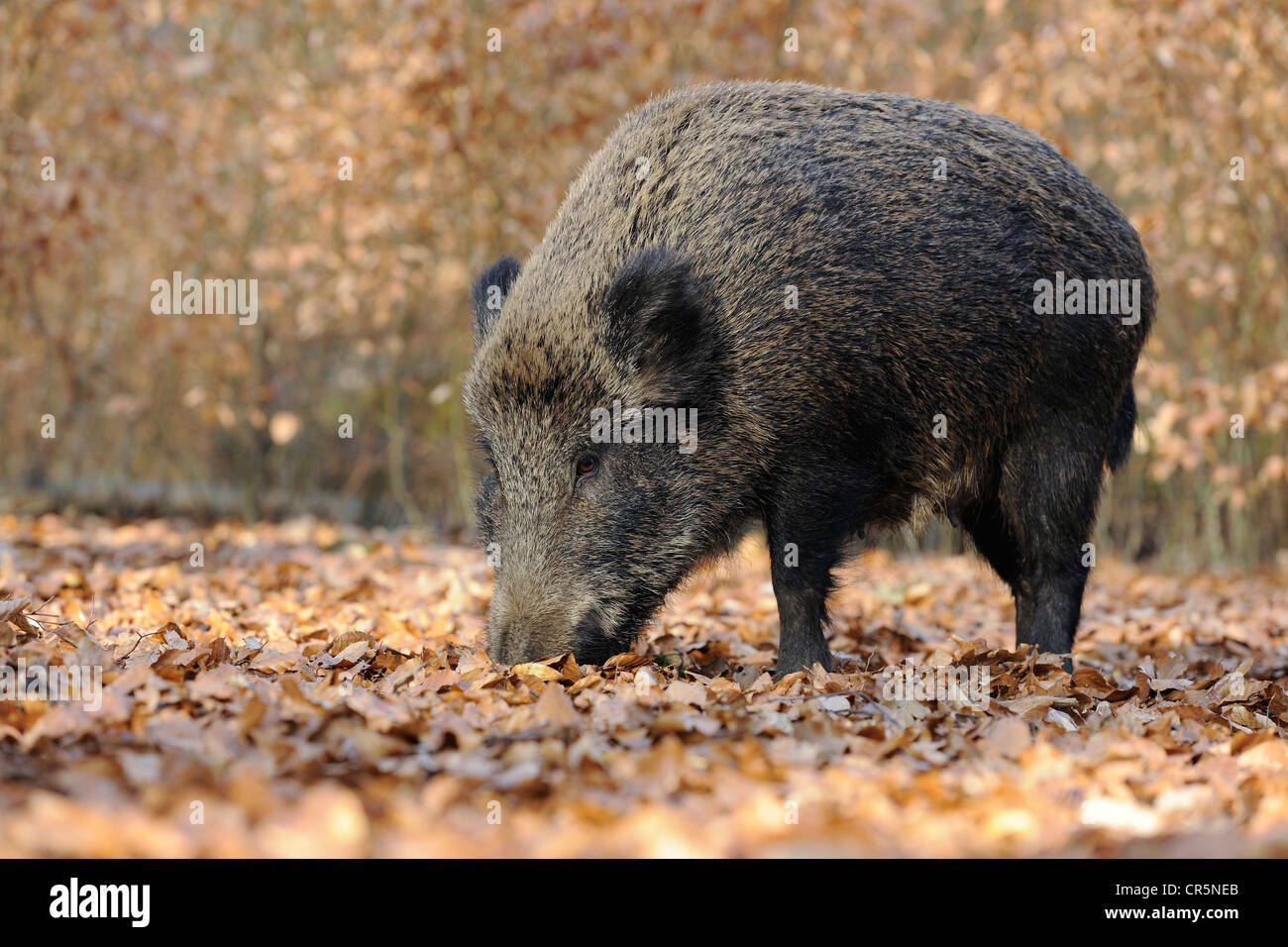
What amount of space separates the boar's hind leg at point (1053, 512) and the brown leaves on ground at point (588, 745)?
15.2 inches

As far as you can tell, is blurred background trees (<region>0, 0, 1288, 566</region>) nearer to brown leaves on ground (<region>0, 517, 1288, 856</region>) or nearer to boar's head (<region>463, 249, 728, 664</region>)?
brown leaves on ground (<region>0, 517, 1288, 856</region>)

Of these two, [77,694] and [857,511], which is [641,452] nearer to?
[857,511]

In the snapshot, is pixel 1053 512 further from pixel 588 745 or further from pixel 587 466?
pixel 588 745

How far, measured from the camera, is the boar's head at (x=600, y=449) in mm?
4102

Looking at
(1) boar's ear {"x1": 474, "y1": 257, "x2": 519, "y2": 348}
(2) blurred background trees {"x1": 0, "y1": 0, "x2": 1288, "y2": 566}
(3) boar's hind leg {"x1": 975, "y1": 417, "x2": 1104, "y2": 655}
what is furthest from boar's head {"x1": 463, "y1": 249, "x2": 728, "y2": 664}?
(2) blurred background trees {"x1": 0, "y1": 0, "x2": 1288, "y2": 566}

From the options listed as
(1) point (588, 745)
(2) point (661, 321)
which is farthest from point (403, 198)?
(1) point (588, 745)

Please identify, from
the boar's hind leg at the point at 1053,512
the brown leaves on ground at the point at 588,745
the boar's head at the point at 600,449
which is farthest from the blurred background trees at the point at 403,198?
the boar's head at the point at 600,449

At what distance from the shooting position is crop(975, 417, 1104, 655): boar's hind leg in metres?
4.75

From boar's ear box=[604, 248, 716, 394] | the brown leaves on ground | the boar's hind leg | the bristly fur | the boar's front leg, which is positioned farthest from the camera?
the boar's hind leg

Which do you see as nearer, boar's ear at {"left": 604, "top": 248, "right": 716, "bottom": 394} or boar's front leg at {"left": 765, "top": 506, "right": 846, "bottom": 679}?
boar's ear at {"left": 604, "top": 248, "right": 716, "bottom": 394}

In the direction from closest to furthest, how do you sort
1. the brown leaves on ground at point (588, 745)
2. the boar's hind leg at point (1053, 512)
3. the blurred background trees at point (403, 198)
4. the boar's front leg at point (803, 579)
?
the brown leaves on ground at point (588, 745) < the boar's front leg at point (803, 579) < the boar's hind leg at point (1053, 512) < the blurred background trees at point (403, 198)

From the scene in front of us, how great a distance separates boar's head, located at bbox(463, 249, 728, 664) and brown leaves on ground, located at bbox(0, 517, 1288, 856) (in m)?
0.33

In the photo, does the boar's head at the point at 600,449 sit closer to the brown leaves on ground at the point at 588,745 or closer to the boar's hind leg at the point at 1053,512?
the brown leaves on ground at the point at 588,745

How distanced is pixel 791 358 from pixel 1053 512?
1.40 metres
